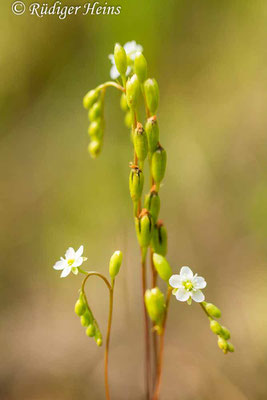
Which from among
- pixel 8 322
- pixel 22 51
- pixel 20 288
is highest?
pixel 22 51

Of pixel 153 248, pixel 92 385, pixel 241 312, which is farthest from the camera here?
pixel 241 312

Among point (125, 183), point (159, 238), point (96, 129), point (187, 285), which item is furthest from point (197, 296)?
point (125, 183)

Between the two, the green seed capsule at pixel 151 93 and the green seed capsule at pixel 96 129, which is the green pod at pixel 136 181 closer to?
the green seed capsule at pixel 151 93

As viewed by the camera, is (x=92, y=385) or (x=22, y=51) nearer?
(x=92, y=385)

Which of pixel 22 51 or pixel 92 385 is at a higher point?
pixel 22 51

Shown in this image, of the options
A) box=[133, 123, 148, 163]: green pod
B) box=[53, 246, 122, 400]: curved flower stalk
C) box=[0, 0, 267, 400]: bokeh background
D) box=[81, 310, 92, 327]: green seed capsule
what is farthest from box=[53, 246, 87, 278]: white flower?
box=[0, 0, 267, 400]: bokeh background

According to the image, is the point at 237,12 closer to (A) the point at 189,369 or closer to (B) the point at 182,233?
(B) the point at 182,233

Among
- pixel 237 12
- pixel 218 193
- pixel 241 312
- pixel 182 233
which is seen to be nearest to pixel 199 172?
pixel 218 193

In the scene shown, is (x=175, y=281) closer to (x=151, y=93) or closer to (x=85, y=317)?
(x=85, y=317)

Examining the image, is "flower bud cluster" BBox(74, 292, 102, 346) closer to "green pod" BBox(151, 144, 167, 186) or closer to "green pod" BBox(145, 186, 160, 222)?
"green pod" BBox(145, 186, 160, 222)
